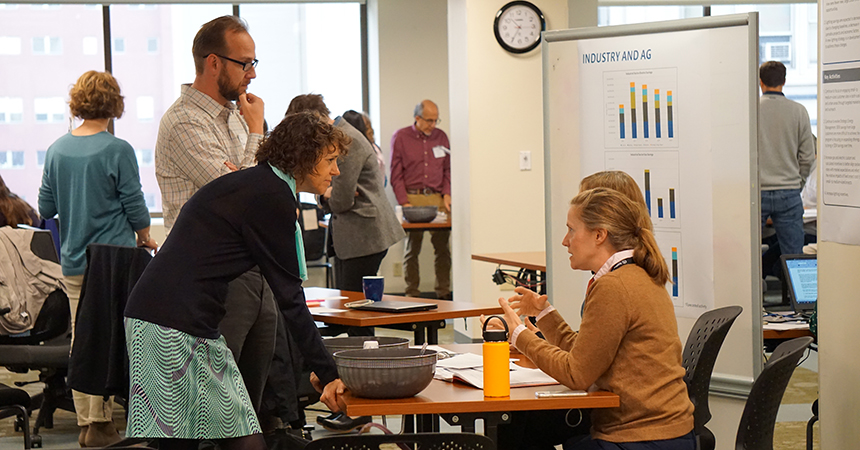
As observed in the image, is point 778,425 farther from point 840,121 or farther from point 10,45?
point 10,45

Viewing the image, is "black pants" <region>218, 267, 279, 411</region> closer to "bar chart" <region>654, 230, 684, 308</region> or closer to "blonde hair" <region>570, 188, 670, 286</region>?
"blonde hair" <region>570, 188, 670, 286</region>

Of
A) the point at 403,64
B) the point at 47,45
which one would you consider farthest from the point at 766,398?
the point at 47,45

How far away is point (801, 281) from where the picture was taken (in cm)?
396

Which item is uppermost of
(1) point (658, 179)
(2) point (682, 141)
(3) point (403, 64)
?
(3) point (403, 64)

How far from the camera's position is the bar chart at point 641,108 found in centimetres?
331

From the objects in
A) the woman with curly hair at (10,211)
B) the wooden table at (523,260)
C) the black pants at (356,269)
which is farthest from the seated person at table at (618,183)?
the woman with curly hair at (10,211)

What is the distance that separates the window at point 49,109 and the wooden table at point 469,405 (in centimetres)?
770

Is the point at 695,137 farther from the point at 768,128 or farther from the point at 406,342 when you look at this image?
the point at 768,128

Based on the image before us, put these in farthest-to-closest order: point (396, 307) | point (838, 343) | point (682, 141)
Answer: point (396, 307), point (682, 141), point (838, 343)

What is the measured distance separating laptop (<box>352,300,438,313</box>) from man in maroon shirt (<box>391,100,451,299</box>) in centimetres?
457

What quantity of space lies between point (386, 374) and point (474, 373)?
38 centimetres

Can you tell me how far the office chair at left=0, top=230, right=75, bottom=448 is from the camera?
405 cm

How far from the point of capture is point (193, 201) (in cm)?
228

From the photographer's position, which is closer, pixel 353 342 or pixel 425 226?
pixel 353 342
